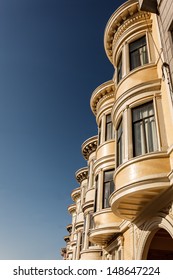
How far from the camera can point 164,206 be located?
7309 mm

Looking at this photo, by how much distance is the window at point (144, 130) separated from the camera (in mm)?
8203

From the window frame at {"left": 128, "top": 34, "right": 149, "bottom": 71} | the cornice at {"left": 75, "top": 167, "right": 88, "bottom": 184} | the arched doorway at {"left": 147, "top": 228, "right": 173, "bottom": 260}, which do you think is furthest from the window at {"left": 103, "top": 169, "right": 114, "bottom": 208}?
the cornice at {"left": 75, "top": 167, "right": 88, "bottom": 184}

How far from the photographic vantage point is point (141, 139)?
8594 mm

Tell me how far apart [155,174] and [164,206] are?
1006 mm

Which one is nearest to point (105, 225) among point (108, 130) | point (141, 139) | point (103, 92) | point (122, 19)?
point (141, 139)

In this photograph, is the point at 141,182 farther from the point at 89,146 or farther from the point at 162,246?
the point at 89,146

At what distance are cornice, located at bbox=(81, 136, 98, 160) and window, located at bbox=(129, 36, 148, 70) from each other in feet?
41.5

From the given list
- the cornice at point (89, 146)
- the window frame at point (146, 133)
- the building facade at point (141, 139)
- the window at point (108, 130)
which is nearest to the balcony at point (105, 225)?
the building facade at point (141, 139)

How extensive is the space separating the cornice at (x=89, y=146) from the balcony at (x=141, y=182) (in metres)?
14.2

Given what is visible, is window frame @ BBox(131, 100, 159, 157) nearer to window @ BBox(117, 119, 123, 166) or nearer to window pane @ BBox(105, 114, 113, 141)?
window @ BBox(117, 119, 123, 166)

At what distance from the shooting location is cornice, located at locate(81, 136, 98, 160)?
23106 millimetres
